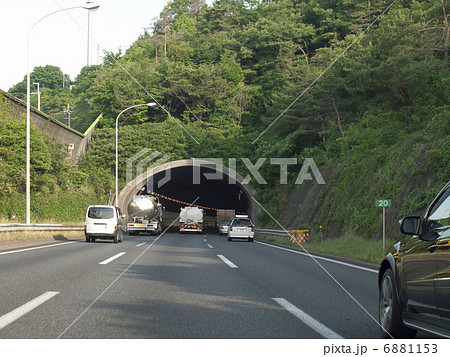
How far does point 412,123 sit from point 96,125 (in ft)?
133

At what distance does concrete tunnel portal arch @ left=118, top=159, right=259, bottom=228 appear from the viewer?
150ft

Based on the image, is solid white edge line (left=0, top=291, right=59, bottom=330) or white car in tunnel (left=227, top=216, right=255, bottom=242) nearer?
solid white edge line (left=0, top=291, right=59, bottom=330)

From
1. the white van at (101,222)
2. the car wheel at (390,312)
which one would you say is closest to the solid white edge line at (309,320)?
the car wheel at (390,312)

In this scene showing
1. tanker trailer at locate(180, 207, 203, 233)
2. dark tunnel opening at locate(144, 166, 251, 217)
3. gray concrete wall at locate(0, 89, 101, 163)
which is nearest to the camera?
gray concrete wall at locate(0, 89, 101, 163)

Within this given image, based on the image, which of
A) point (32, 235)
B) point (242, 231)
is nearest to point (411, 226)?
point (32, 235)

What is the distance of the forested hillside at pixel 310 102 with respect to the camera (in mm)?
23578

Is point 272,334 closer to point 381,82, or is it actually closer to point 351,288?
point 351,288

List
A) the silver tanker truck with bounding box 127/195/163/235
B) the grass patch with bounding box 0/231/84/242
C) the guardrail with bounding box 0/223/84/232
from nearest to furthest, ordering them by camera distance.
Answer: the guardrail with bounding box 0/223/84/232, the grass patch with bounding box 0/231/84/242, the silver tanker truck with bounding box 127/195/163/235

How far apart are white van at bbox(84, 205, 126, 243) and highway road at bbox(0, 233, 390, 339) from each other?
35.4 ft

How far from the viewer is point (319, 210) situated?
31.5 meters

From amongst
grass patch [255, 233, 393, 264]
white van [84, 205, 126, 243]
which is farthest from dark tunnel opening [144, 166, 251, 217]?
grass patch [255, 233, 393, 264]

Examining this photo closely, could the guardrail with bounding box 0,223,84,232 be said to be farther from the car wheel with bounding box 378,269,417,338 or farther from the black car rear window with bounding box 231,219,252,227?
the car wheel with bounding box 378,269,417,338

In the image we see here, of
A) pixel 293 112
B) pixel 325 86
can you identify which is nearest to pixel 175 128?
pixel 293 112

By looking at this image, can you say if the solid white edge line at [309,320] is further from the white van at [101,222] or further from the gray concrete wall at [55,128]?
the gray concrete wall at [55,128]
